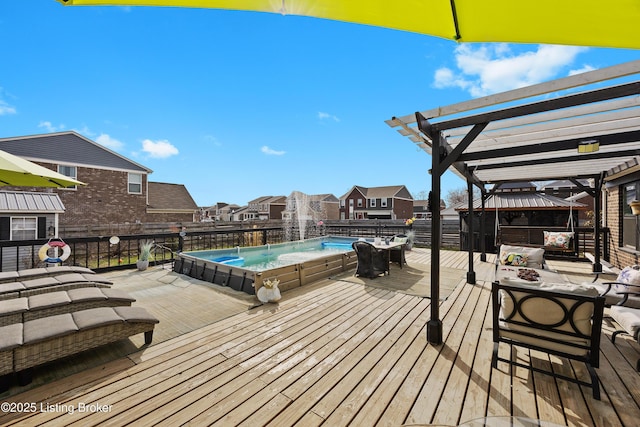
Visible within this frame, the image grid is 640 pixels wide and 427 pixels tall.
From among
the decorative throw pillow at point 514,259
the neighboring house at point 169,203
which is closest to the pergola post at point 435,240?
the decorative throw pillow at point 514,259

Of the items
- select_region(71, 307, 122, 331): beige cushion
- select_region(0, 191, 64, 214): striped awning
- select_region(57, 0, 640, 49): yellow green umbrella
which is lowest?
select_region(71, 307, 122, 331): beige cushion

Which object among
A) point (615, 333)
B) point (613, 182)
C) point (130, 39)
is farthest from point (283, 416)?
point (130, 39)

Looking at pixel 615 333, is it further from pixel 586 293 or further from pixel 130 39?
pixel 130 39

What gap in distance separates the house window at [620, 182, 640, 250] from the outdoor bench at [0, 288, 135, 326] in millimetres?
9424

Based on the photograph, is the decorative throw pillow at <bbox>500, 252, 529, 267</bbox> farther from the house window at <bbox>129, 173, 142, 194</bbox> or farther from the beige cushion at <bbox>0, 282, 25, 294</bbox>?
the house window at <bbox>129, 173, 142, 194</bbox>

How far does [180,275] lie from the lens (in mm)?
5992

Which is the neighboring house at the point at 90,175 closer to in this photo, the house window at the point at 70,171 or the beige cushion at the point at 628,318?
the house window at the point at 70,171

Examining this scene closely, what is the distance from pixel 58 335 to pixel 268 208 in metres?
35.4

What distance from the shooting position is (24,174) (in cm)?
354

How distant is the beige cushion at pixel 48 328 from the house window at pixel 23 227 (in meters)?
10.3

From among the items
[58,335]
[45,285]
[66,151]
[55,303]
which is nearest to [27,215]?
[66,151]

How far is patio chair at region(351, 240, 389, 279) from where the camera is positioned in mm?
5844

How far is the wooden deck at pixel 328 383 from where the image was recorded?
1.88 metres

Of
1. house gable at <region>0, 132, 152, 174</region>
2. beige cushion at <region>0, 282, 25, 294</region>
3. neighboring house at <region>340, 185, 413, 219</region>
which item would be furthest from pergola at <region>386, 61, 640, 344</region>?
neighboring house at <region>340, 185, 413, 219</region>
